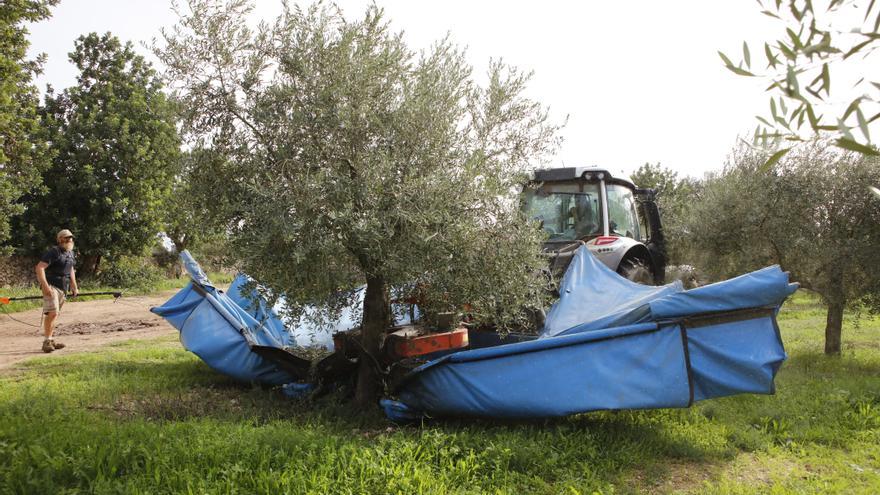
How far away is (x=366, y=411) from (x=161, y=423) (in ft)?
5.32

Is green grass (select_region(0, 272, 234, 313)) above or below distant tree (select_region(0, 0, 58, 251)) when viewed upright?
below

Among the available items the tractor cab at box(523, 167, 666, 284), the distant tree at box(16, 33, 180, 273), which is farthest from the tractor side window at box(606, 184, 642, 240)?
the distant tree at box(16, 33, 180, 273)

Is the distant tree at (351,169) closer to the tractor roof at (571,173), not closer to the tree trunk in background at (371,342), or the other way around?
the tree trunk in background at (371,342)

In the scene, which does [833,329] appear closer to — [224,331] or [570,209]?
[570,209]

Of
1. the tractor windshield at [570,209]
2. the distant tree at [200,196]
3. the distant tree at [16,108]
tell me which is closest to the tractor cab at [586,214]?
the tractor windshield at [570,209]

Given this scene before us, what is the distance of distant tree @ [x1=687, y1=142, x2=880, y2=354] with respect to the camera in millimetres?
7598

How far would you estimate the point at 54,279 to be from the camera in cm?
859

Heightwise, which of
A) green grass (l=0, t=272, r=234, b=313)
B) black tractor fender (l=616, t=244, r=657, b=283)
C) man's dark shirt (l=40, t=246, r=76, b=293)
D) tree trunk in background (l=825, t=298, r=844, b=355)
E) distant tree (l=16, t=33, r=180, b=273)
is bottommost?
tree trunk in background (l=825, t=298, r=844, b=355)

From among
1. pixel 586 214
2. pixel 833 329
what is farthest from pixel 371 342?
pixel 833 329

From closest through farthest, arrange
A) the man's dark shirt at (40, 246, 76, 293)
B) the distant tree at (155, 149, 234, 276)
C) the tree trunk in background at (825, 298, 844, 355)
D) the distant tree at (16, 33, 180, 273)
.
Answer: the distant tree at (155, 149, 234, 276) < the tree trunk in background at (825, 298, 844, 355) < the man's dark shirt at (40, 246, 76, 293) < the distant tree at (16, 33, 180, 273)

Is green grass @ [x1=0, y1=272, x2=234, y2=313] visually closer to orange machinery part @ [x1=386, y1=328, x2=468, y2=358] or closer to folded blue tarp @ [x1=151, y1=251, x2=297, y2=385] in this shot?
folded blue tarp @ [x1=151, y1=251, x2=297, y2=385]

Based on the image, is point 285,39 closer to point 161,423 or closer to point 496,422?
point 161,423

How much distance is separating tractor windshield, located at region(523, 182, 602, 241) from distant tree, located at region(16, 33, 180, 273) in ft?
53.3

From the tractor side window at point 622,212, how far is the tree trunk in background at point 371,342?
3.42 meters
